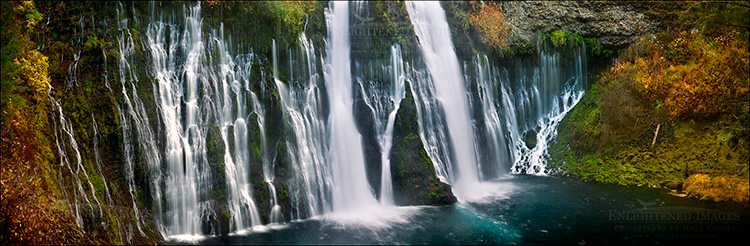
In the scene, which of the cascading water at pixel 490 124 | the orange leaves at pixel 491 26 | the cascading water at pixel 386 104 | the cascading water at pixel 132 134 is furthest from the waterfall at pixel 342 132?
the orange leaves at pixel 491 26

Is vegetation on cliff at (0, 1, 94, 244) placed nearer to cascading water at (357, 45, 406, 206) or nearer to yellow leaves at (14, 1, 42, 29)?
yellow leaves at (14, 1, 42, 29)

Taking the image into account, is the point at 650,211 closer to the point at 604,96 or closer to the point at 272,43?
the point at 604,96

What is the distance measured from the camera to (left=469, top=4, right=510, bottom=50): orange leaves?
65.2 feet

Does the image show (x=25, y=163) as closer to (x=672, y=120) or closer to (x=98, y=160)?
(x=98, y=160)

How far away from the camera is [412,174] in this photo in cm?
1431

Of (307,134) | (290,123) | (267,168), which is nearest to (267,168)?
(267,168)

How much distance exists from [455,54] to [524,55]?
4210mm

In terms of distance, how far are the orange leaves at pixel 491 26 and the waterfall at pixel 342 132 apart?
6.69 m

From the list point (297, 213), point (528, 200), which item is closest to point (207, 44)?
point (297, 213)

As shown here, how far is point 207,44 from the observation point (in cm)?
1308

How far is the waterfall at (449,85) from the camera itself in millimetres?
16984

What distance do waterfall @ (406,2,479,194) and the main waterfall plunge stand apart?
0.18 ft

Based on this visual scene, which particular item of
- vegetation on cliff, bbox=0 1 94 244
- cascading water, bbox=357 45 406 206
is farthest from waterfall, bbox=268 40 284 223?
vegetation on cliff, bbox=0 1 94 244

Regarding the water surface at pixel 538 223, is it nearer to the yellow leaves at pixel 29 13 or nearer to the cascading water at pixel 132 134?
the cascading water at pixel 132 134
